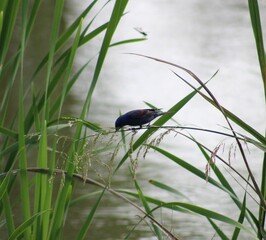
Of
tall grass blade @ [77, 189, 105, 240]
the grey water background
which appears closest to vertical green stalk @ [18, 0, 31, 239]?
tall grass blade @ [77, 189, 105, 240]

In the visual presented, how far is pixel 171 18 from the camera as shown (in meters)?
5.43

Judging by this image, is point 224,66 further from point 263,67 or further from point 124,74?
point 263,67

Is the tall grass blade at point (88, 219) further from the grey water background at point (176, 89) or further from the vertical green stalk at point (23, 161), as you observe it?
the grey water background at point (176, 89)

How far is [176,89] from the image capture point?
4.02 m

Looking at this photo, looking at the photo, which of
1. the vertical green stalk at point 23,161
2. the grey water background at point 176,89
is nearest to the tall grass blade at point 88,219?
the vertical green stalk at point 23,161

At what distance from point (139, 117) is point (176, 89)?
2605 millimetres

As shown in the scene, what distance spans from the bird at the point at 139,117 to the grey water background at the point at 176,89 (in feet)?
2.79

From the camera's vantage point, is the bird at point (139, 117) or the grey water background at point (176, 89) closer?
the bird at point (139, 117)

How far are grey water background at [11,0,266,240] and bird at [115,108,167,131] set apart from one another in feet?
2.79

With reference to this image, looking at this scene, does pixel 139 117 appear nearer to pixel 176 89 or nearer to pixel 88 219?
pixel 88 219

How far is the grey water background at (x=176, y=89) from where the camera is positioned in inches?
112

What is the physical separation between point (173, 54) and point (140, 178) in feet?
5.13

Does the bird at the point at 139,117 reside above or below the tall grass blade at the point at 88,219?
above

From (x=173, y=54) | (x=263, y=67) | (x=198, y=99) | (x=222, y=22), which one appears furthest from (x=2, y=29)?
(x=222, y=22)
